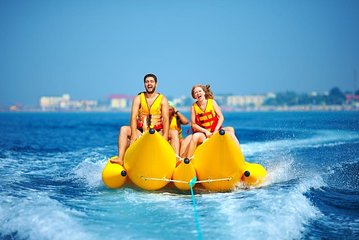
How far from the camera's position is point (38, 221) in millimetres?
4152

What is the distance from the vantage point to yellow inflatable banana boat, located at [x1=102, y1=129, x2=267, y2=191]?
5031 mm

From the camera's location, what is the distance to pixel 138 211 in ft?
15.2

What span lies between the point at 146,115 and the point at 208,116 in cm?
81

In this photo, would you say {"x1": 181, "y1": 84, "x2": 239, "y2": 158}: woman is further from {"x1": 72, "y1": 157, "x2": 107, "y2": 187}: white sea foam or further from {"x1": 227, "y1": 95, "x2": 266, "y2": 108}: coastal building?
{"x1": 227, "y1": 95, "x2": 266, "y2": 108}: coastal building

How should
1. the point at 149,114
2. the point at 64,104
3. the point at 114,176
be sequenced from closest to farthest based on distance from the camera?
the point at 114,176
the point at 149,114
the point at 64,104

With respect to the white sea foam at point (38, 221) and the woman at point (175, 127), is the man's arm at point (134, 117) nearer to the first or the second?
the woman at point (175, 127)

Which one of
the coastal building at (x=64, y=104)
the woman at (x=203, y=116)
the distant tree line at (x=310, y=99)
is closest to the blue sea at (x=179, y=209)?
the woman at (x=203, y=116)

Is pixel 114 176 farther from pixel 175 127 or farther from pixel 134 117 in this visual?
pixel 175 127

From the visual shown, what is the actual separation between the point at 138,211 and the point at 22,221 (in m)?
1.14

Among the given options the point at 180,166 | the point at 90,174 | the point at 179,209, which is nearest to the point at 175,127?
the point at 180,166

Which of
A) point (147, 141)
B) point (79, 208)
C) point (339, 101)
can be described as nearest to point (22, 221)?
point (79, 208)

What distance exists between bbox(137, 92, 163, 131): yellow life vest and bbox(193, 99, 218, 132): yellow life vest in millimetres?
500

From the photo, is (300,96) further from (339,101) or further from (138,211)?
(138,211)

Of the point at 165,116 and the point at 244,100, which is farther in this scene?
the point at 244,100
